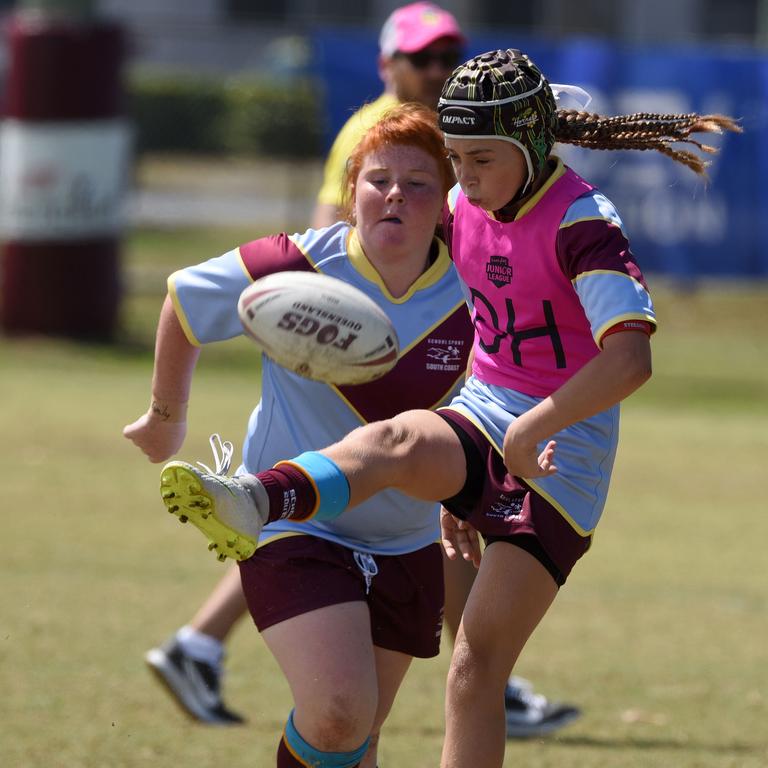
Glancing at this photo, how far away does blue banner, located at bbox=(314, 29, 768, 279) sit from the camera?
14742 millimetres

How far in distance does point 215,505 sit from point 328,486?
11.3 inches

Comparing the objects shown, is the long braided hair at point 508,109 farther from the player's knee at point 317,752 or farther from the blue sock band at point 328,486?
the player's knee at point 317,752

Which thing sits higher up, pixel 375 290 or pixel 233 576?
pixel 375 290

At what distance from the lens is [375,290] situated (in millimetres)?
4309

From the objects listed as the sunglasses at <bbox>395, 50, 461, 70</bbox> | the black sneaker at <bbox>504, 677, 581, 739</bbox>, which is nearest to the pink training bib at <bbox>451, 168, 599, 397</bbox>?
the black sneaker at <bbox>504, 677, 581, 739</bbox>

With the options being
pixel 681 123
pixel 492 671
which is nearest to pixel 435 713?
pixel 492 671

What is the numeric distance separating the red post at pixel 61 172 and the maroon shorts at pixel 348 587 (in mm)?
9767

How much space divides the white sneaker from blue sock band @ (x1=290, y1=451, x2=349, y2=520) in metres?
0.14

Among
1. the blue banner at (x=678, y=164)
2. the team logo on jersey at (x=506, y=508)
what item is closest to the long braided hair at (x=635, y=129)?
the team logo on jersey at (x=506, y=508)

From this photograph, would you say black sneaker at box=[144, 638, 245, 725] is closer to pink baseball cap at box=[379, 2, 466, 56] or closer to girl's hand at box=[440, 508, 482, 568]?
girl's hand at box=[440, 508, 482, 568]

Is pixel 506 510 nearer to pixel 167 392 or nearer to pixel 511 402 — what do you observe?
pixel 511 402

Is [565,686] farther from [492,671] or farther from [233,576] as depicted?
[492,671]

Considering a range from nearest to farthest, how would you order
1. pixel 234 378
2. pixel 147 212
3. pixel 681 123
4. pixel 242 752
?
pixel 681 123 → pixel 242 752 → pixel 234 378 → pixel 147 212

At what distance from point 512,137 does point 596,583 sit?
14.0 feet
